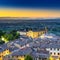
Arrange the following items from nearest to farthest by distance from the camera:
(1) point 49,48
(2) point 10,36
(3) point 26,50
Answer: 1. (3) point 26,50
2. (1) point 49,48
3. (2) point 10,36

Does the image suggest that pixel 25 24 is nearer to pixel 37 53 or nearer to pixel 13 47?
pixel 13 47

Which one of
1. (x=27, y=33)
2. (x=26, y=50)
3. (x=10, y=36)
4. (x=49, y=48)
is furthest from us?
(x=27, y=33)

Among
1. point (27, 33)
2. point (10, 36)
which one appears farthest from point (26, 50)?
point (27, 33)

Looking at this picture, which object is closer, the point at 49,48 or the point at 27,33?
the point at 49,48

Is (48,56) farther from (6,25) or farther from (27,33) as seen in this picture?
(6,25)

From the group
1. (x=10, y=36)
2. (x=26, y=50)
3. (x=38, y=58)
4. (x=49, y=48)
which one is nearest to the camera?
(x=38, y=58)

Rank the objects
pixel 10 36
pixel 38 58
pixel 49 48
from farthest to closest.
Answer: pixel 10 36 → pixel 49 48 → pixel 38 58

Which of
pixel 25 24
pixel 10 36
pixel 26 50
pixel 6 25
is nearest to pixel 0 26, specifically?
pixel 6 25

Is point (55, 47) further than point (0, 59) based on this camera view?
Yes
